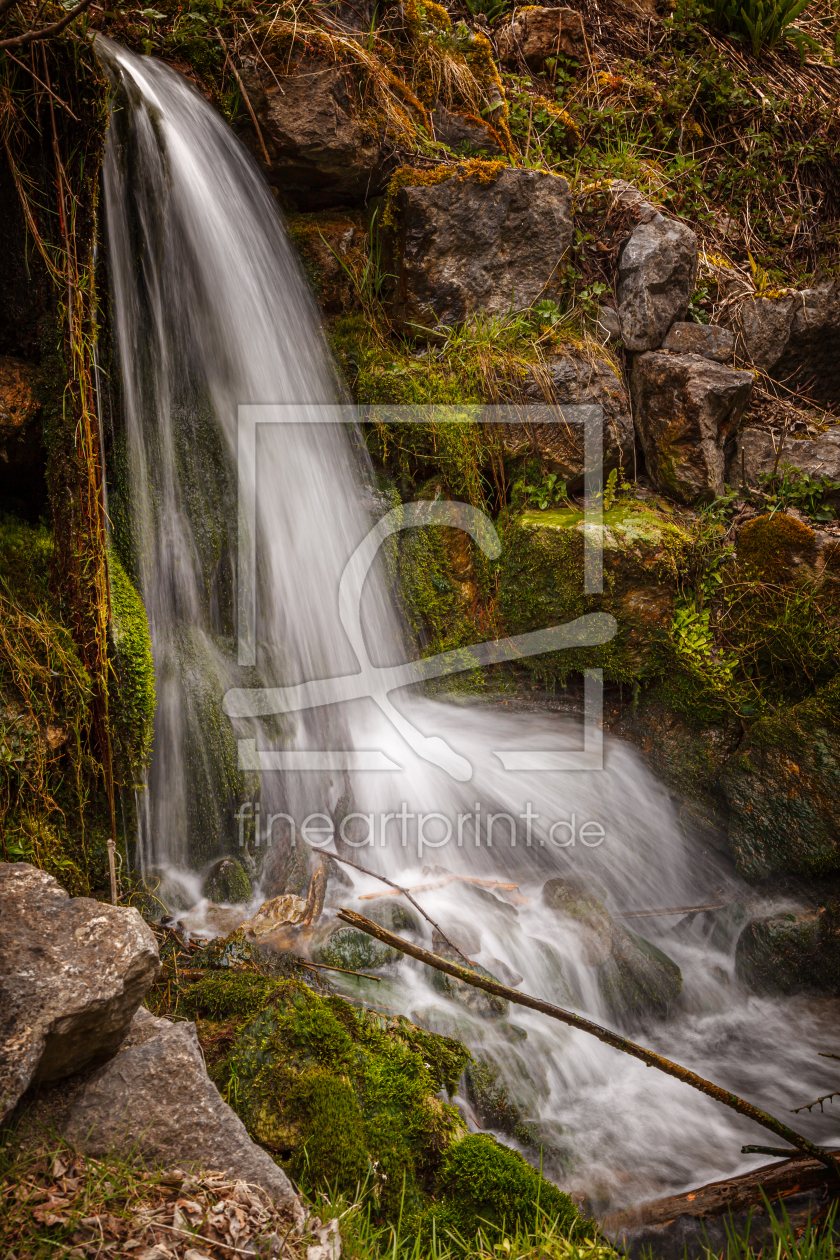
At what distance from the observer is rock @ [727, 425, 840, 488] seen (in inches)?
197

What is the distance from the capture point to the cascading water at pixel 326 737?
281 centimetres

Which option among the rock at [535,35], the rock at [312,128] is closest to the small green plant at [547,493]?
the rock at [312,128]

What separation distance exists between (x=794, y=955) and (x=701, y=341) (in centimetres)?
406

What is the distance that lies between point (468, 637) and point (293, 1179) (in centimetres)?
319

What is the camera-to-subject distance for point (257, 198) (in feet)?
14.4

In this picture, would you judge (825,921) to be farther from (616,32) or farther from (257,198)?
(616,32)

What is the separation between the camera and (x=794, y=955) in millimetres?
3523

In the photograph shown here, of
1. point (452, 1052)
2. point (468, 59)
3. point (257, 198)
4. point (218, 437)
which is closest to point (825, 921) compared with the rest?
point (452, 1052)

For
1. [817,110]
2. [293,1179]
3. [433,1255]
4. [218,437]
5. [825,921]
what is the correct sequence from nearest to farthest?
[433,1255]
[293,1179]
[825,921]
[218,437]
[817,110]

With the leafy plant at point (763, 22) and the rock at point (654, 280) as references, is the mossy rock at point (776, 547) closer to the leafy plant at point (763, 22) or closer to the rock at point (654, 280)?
the rock at point (654, 280)

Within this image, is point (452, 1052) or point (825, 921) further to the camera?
point (825, 921)

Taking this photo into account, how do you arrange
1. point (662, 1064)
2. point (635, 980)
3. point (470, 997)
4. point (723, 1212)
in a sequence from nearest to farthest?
point (662, 1064) < point (723, 1212) < point (470, 997) < point (635, 980)

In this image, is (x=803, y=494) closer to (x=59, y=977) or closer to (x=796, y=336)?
(x=796, y=336)

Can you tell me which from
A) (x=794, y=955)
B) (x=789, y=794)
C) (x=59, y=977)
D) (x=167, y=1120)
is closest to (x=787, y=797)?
(x=789, y=794)
